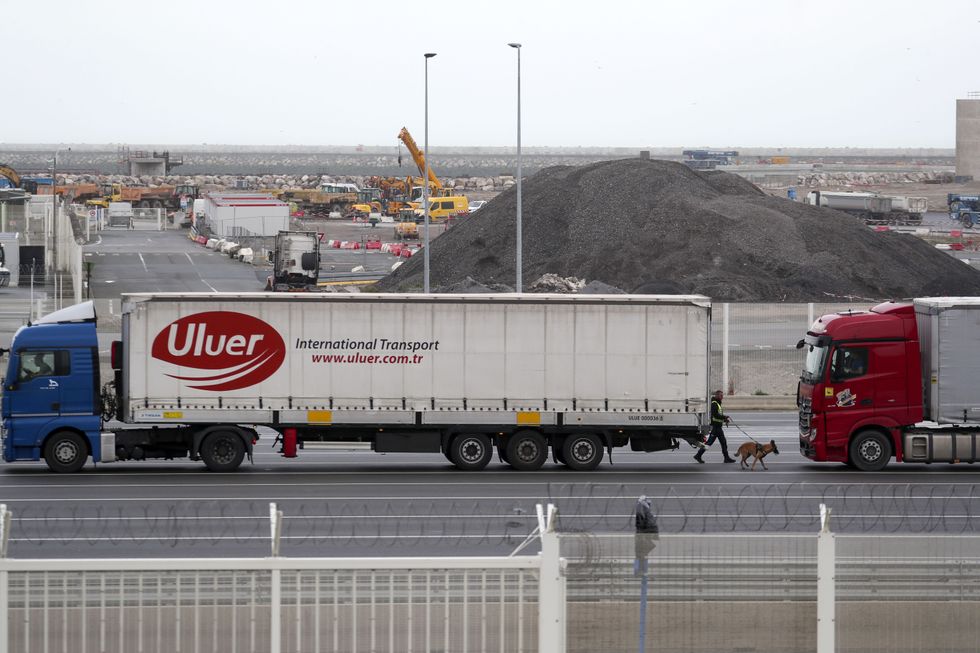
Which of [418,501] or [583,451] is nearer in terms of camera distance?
[418,501]

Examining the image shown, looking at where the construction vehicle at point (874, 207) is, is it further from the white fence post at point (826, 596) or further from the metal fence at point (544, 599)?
the white fence post at point (826, 596)

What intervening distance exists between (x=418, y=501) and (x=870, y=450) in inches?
338

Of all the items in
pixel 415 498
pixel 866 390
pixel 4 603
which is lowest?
pixel 415 498

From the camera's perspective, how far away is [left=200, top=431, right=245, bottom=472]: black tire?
24.1 m

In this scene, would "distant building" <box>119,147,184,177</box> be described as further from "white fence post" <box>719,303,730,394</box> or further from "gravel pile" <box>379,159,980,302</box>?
"white fence post" <box>719,303,730,394</box>

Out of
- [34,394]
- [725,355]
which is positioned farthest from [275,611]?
[725,355]

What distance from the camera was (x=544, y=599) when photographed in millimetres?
9250

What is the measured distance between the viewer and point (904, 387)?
24.0 m

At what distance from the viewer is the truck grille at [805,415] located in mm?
24438

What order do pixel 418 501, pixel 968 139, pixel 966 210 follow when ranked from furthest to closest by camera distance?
pixel 968 139
pixel 966 210
pixel 418 501

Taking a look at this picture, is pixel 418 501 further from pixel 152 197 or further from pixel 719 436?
pixel 152 197

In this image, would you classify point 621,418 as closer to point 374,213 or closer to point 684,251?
point 684,251

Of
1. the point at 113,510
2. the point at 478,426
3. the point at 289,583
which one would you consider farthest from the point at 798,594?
the point at 478,426

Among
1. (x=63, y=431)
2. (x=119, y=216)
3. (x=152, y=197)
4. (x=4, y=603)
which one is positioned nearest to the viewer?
(x=4, y=603)
